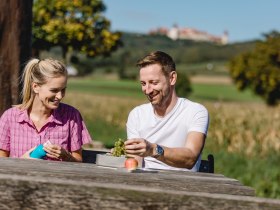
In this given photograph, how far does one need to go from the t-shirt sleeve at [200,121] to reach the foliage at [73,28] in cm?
875

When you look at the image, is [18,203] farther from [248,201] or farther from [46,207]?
[248,201]

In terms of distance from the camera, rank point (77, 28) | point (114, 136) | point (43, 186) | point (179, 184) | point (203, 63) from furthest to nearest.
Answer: point (203, 63), point (114, 136), point (77, 28), point (179, 184), point (43, 186)

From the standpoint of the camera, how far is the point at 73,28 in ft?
50.3

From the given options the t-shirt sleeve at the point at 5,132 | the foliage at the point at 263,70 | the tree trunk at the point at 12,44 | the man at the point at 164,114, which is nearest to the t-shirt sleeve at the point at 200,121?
the man at the point at 164,114

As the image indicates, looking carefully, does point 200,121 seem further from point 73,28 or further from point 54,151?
point 73,28

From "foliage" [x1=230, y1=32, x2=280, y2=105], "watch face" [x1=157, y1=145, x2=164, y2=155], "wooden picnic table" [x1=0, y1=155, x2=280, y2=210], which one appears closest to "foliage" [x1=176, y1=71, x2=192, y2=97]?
"foliage" [x1=230, y1=32, x2=280, y2=105]

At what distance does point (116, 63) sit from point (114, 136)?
10000cm

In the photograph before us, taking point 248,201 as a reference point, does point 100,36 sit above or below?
above

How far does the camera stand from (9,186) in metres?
1.88

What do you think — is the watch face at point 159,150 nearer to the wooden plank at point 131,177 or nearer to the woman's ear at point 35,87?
the wooden plank at point 131,177

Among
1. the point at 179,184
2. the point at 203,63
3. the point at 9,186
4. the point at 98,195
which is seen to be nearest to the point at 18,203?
the point at 9,186

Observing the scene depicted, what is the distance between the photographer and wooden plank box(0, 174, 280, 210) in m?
1.88

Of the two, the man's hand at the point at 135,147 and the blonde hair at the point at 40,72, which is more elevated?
the blonde hair at the point at 40,72

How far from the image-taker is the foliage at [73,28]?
1402 centimetres
